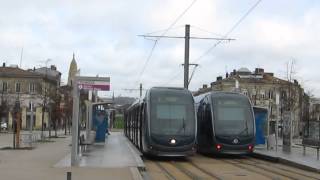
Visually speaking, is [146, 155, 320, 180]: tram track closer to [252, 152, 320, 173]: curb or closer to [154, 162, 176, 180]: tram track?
[154, 162, 176, 180]: tram track

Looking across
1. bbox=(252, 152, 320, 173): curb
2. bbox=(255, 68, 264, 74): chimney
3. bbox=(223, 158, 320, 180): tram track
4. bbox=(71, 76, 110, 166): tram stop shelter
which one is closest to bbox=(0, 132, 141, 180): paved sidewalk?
bbox=(71, 76, 110, 166): tram stop shelter

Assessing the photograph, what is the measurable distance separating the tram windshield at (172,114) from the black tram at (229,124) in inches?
77.9

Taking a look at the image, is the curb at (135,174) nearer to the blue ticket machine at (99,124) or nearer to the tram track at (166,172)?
the tram track at (166,172)

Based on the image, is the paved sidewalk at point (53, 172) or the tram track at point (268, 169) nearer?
the paved sidewalk at point (53, 172)

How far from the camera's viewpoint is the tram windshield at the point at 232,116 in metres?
29.8

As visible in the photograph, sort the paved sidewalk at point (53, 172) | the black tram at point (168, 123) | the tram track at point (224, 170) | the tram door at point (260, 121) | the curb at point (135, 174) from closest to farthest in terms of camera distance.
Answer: the paved sidewalk at point (53, 172)
the curb at point (135, 174)
the tram track at point (224, 170)
the black tram at point (168, 123)
the tram door at point (260, 121)

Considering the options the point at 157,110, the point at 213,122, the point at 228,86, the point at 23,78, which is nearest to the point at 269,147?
the point at 213,122

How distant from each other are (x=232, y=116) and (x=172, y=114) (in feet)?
10.8

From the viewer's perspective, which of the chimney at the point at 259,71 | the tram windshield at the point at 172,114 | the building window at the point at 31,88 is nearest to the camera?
the tram windshield at the point at 172,114

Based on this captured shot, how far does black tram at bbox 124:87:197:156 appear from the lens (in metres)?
27.8

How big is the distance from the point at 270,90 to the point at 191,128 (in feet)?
306

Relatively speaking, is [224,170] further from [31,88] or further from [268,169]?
[31,88]

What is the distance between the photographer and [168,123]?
28.2m

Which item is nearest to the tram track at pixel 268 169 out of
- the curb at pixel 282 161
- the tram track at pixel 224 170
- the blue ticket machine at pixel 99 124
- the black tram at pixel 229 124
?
the tram track at pixel 224 170
